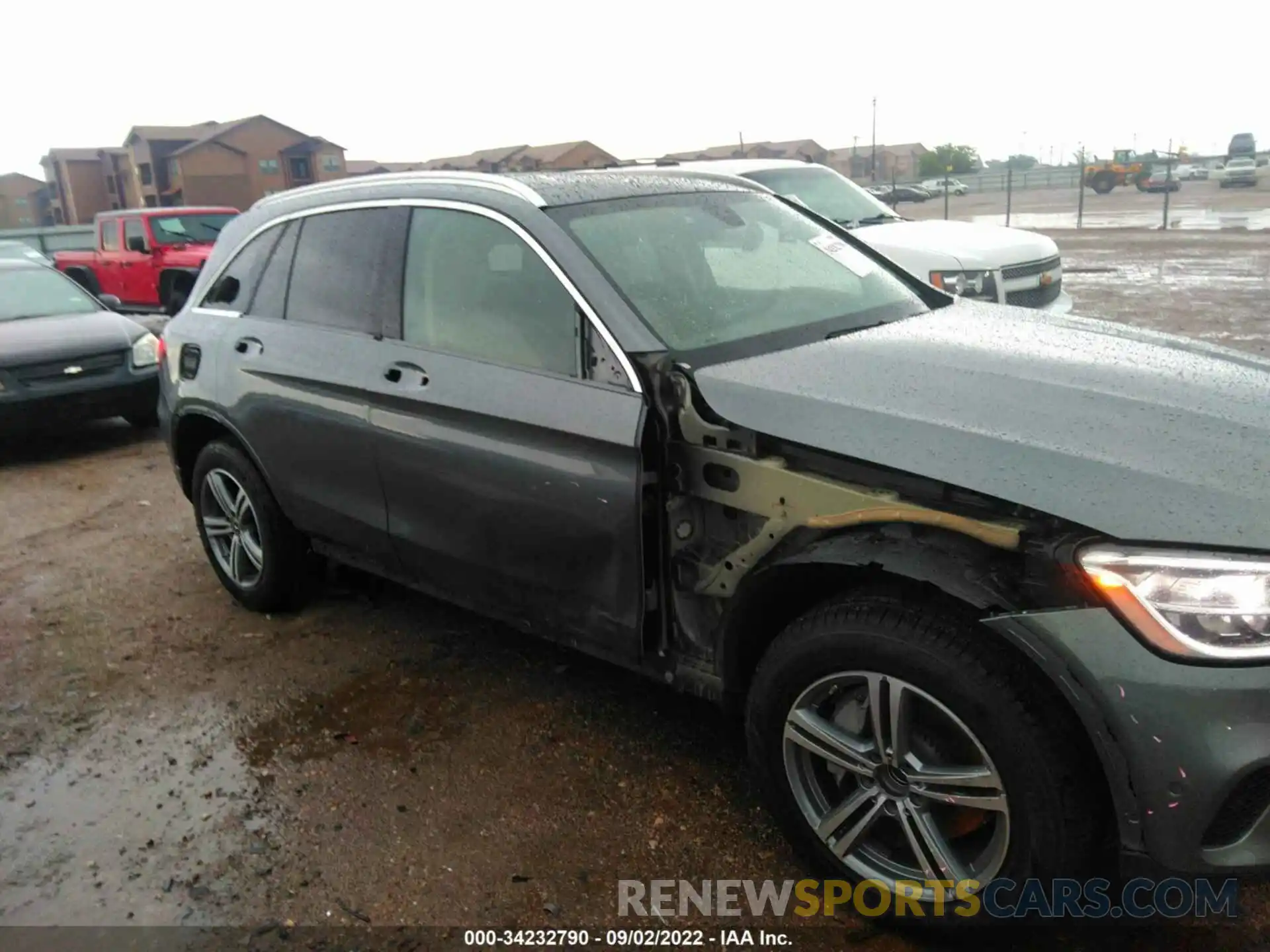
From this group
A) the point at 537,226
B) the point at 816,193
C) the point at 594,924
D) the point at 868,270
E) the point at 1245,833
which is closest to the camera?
the point at 1245,833

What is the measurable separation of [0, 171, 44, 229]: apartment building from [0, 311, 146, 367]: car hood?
37157 millimetres

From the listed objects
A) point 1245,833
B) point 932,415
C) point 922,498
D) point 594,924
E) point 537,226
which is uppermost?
point 537,226

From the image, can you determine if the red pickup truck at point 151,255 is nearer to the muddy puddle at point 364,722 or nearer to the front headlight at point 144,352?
the front headlight at point 144,352

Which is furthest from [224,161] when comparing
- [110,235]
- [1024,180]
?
[1024,180]

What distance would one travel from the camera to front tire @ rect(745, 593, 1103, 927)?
2.13 metres

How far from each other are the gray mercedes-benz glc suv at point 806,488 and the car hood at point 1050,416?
1 cm

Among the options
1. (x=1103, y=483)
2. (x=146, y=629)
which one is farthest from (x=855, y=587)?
(x=146, y=629)

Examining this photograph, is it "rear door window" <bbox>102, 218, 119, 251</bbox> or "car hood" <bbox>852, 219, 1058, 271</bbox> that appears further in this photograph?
"rear door window" <bbox>102, 218, 119, 251</bbox>

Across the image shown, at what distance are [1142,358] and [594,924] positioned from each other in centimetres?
214

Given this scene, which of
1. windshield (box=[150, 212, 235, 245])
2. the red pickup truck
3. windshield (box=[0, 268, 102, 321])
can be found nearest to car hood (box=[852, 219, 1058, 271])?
windshield (box=[0, 268, 102, 321])

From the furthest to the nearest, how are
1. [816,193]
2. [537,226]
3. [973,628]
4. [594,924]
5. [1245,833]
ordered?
[816,193]
[537,226]
[594,924]
[973,628]
[1245,833]

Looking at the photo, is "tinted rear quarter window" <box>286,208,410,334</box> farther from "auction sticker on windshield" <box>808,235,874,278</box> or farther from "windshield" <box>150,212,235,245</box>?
"windshield" <box>150,212,235,245</box>

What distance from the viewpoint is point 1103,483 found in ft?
7.01

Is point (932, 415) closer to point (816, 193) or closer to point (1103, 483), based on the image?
point (1103, 483)
